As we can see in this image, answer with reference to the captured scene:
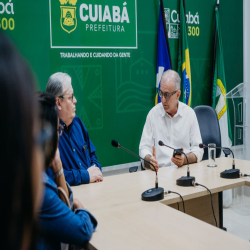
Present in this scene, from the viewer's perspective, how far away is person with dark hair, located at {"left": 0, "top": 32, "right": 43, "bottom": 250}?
1.35ft

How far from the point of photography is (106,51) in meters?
3.87

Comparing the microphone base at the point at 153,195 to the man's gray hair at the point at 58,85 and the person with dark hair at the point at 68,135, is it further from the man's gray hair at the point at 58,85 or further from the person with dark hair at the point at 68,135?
the man's gray hair at the point at 58,85

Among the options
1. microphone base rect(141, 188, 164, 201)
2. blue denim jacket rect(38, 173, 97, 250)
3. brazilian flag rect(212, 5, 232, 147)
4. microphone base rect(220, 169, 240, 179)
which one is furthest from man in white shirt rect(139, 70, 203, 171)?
blue denim jacket rect(38, 173, 97, 250)

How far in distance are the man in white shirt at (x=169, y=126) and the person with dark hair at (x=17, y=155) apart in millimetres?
2830

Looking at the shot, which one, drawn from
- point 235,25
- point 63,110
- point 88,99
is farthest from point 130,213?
point 235,25

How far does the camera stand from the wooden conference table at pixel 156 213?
152 cm

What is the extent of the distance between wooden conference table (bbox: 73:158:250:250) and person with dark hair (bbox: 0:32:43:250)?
3.71 feet

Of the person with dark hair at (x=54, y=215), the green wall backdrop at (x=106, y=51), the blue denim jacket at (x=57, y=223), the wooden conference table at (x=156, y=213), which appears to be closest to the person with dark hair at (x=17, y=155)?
the person with dark hair at (x=54, y=215)

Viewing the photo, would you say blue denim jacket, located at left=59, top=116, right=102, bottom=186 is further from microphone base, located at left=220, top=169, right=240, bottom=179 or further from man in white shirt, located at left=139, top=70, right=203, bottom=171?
microphone base, located at left=220, top=169, right=240, bottom=179

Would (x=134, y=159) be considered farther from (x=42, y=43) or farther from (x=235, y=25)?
(x=235, y=25)

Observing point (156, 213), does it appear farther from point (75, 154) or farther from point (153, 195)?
point (75, 154)

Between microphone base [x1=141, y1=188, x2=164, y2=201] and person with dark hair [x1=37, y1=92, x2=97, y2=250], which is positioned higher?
person with dark hair [x1=37, y1=92, x2=97, y2=250]

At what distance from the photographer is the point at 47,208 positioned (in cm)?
130

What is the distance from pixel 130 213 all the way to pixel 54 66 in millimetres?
2102
